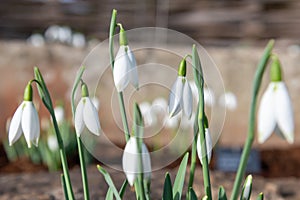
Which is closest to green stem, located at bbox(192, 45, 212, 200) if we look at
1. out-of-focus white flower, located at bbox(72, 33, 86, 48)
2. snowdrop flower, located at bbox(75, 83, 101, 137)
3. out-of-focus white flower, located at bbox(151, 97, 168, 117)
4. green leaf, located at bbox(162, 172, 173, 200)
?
green leaf, located at bbox(162, 172, 173, 200)

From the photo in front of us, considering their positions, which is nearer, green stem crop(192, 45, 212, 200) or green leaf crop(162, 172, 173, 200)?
green stem crop(192, 45, 212, 200)

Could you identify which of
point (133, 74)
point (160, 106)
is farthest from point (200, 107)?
point (160, 106)

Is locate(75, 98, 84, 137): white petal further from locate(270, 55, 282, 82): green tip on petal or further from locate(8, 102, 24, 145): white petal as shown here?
locate(270, 55, 282, 82): green tip on petal

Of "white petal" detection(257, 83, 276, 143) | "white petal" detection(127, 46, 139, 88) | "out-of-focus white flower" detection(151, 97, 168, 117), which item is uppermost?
"white petal" detection(127, 46, 139, 88)

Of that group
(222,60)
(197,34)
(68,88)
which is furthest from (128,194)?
(197,34)

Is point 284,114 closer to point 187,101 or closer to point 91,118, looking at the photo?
point 187,101

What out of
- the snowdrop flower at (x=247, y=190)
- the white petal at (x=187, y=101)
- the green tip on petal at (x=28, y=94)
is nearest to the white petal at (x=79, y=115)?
the green tip on petal at (x=28, y=94)

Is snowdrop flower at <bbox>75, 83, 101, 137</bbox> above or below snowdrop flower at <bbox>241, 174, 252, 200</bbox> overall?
above
